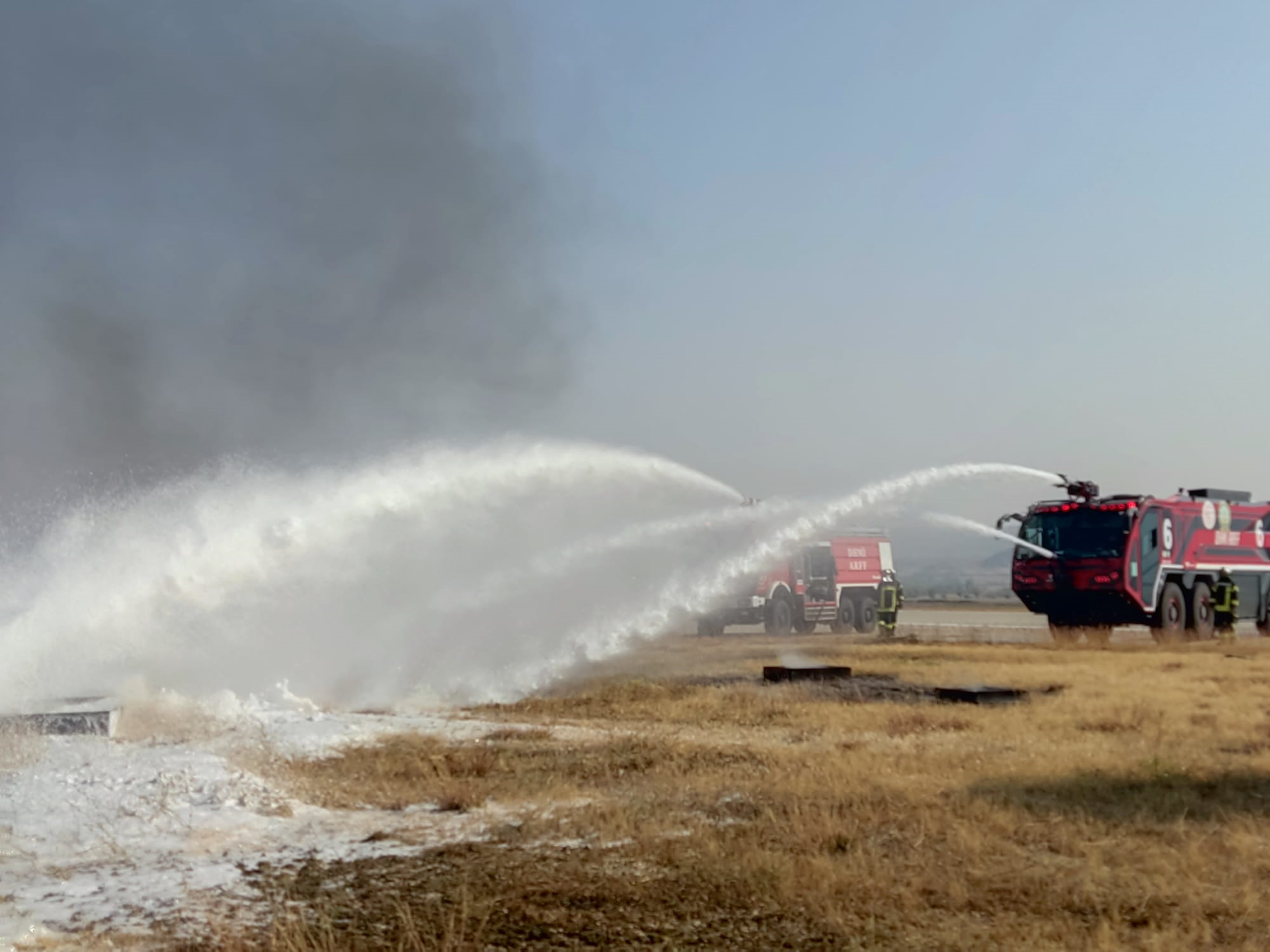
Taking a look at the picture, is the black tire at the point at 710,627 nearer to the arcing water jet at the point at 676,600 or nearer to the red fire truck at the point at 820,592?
the red fire truck at the point at 820,592

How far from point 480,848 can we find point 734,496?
11541mm

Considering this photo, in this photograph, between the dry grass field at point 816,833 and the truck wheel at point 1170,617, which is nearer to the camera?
the dry grass field at point 816,833

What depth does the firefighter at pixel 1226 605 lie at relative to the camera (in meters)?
24.8

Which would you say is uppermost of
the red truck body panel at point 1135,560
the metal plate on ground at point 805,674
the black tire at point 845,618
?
the red truck body panel at point 1135,560

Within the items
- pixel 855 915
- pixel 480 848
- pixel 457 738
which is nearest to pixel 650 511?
pixel 457 738

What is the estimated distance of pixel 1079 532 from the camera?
2377cm

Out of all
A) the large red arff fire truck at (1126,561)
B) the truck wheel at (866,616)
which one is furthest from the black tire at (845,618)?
the large red arff fire truck at (1126,561)

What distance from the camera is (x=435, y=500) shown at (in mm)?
16156

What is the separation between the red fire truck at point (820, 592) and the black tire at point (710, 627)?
0.7 inches

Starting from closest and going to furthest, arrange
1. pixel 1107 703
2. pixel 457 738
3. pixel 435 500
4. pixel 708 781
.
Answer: pixel 708 781, pixel 457 738, pixel 1107 703, pixel 435 500

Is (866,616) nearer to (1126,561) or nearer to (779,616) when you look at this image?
(779,616)

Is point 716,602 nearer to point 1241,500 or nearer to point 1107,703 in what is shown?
point 1107,703

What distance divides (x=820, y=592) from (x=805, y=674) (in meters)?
15.3

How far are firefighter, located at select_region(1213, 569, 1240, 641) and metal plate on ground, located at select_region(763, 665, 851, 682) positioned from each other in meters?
11.9
